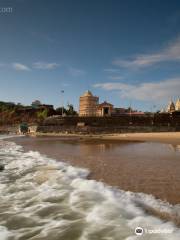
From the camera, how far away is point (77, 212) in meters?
5.44

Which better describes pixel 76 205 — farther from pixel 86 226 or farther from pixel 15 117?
pixel 15 117

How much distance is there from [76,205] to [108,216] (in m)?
1.06

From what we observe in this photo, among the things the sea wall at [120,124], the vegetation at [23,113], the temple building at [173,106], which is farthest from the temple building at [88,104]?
the sea wall at [120,124]

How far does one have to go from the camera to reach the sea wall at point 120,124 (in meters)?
51.4

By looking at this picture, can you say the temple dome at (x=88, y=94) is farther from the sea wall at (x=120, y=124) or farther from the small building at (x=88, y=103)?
the sea wall at (x=120, y=124)

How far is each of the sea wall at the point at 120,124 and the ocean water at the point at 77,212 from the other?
1752 inches

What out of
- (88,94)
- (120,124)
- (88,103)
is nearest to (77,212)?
(120,124)

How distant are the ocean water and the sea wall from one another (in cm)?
4450

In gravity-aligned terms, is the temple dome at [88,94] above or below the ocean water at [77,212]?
above

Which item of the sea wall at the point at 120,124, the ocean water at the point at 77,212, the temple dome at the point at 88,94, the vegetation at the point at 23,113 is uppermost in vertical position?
the temple dome at the point at 88,94

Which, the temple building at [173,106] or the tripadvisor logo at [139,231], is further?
the temple building at [173,106]

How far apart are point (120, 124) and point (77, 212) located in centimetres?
4835

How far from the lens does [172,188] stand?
6730 mm

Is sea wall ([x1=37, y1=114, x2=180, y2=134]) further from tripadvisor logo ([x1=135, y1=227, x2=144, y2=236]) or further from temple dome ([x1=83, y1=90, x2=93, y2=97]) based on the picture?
tripadvisor logo ([x1=135, y1=227, x2=144, y2=236])
